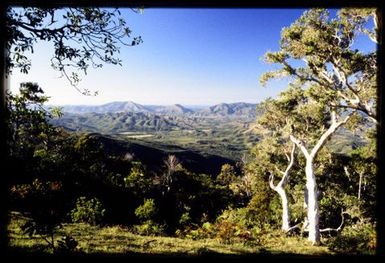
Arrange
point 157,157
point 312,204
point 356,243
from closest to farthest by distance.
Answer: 1. point 356,243
2. point 312,204
3. point 157,157

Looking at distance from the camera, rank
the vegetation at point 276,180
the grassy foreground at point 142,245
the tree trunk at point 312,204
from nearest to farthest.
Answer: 1. the vegetation at point 276,180
2. the grassy foreground at point 142,245
3. the tree trunk at point 312,204

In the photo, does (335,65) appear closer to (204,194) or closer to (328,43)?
(328,43)

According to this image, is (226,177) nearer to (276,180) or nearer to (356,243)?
(276,180)

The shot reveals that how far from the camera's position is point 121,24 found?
6668 mm

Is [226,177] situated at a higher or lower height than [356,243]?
lower

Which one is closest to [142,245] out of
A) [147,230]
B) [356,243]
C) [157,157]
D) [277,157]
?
[147,230]

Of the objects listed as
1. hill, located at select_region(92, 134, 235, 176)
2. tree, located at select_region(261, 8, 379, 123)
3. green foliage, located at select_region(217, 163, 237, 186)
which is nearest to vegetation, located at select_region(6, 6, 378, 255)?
tree, located at select_region(261, 8, 379, 123)

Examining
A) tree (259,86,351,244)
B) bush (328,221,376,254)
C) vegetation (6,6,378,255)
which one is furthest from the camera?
tree (259,86,351,244)

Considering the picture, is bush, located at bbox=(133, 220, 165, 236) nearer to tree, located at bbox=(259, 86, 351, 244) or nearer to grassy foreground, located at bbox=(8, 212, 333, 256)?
grassy foreground, located at bbox=(8, 212, 333, 256)

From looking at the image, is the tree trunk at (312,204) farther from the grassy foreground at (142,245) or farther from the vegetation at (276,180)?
the grassy foreground at (142,245)

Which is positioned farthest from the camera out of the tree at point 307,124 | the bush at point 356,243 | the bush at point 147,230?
the bush at point 147,230

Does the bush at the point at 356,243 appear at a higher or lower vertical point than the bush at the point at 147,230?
higher

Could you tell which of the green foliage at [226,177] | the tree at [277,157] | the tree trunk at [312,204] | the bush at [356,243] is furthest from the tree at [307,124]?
the green foliage at [226,177]
